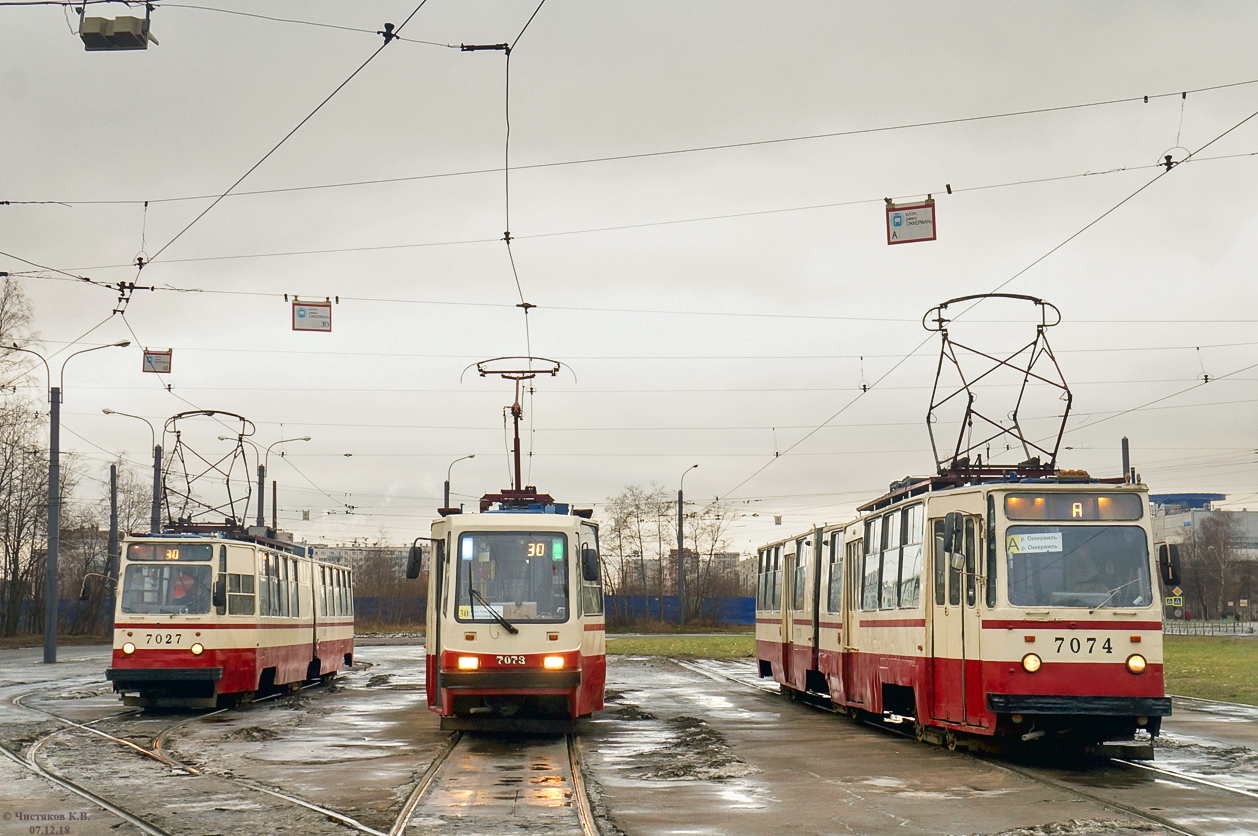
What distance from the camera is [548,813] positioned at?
10828 mm

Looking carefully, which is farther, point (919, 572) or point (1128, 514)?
point (919, 572)

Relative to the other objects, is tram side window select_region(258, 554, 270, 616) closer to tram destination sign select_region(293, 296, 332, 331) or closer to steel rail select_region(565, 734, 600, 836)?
tram destination sign select_region(293, 296, 332, 331)

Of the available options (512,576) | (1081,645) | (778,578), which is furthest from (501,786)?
(778,578)

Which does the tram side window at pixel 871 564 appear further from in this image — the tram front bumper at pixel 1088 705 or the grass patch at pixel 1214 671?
the tram front bumper at pixel 1088 705

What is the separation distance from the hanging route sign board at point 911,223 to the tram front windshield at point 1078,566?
567cm

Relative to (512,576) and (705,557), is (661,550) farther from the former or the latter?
(512,576)

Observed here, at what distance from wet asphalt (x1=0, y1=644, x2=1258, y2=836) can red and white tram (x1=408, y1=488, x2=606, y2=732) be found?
0.56 meters

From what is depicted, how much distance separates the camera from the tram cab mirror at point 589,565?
57.4 feet

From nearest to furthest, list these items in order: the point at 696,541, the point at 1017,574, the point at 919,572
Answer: the point at 1017,574, the point at 919,572, the point at 696,541

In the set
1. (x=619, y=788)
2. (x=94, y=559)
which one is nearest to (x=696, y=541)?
(x=94, y=559)

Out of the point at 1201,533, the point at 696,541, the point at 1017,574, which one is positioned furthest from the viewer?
the point at 1201,533

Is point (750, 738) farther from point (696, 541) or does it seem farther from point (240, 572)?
point (696, 541)

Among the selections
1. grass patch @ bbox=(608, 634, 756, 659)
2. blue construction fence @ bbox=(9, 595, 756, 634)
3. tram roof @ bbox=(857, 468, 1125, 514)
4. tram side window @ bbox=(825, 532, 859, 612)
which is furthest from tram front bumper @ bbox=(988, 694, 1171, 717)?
blue construction fence @ bbox=(9, 595, 756, 634)

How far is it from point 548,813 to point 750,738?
740 centimetres
